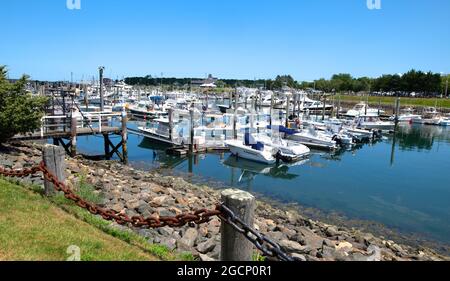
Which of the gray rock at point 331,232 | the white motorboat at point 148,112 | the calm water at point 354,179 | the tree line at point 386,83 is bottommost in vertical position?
the calm water at point 354,179

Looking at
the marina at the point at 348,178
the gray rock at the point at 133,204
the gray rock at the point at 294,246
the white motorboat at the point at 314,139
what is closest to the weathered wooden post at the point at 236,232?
the gray rock at the point at 294,246

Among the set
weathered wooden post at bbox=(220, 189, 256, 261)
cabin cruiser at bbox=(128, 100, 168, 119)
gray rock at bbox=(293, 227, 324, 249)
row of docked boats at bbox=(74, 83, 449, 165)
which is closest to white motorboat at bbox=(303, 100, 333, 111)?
row of docked boats at bbox=(74, 83, 449, 165)

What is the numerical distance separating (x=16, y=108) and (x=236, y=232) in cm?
1378

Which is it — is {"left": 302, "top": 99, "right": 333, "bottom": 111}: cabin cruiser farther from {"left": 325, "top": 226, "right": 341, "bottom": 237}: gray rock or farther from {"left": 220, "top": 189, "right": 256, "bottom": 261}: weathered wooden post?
{"left": 220, "top": 189, "right": 256, "bottom": 261}: weathered wooden post

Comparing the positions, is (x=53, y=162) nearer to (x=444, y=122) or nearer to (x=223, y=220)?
(x=223, y=220)

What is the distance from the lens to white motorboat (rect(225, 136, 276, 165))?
1136 inches

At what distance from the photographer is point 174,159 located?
2944cm

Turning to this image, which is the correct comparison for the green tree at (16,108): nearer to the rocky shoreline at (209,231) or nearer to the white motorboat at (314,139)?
the rocky shoreline at (209,231)

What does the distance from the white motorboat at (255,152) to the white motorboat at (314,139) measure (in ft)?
27.1

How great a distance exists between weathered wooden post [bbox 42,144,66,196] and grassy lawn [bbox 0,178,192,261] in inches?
9.0

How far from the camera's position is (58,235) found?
550 cm

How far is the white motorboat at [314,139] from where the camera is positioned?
36275 millimetres
